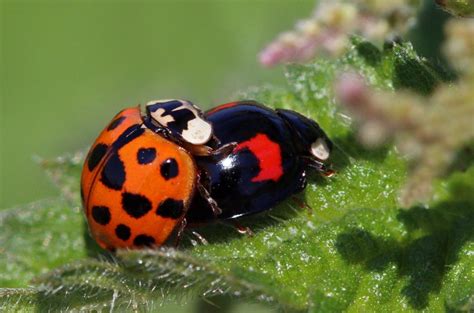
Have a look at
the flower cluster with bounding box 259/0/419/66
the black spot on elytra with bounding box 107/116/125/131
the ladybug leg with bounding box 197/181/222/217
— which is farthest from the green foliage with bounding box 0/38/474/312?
the flower cluster with bounding box 259/0/419/66

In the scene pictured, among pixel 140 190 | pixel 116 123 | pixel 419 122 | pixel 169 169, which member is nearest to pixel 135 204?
pixel 140 190

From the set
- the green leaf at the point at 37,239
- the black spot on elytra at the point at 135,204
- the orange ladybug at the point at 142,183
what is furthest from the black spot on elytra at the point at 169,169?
the green leaf at the point at 37,239

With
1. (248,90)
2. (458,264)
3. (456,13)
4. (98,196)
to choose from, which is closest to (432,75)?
(456,13)

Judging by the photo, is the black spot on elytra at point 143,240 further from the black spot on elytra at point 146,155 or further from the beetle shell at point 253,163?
the black spot on elytra at point 146,155

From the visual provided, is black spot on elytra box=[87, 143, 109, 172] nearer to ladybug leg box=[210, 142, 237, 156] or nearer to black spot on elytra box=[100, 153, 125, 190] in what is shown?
black spot on elytra box=[100, 153, 125, 190]

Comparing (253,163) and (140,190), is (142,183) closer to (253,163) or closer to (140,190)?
(140,190)

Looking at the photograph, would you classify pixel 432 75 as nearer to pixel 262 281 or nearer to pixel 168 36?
pixel 262 281

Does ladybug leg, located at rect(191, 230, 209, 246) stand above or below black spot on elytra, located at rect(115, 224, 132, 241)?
below
